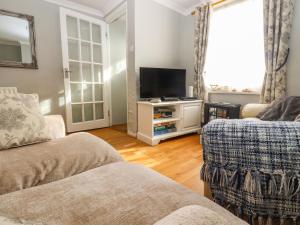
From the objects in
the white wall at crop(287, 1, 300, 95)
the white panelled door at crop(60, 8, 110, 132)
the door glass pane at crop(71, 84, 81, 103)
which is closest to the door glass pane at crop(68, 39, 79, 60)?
the white panelled door at crop(60, 8, 110, 132)

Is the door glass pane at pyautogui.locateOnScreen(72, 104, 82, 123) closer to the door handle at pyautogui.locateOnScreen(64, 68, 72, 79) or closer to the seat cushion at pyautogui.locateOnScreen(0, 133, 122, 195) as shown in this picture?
the door handle at pyautogui.locateOnScreen(64, 68, 72, 79)

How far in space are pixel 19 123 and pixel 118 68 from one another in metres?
2.83

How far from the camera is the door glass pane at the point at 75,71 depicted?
118 inches

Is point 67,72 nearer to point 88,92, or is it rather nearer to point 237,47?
point 88,92

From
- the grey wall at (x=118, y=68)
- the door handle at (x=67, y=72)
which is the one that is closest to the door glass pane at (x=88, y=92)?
the door handle at (x=67, y=72)

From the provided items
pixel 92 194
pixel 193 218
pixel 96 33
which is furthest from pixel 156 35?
pixel 193 218

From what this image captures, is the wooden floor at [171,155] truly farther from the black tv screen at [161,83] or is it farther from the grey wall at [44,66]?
the grey wall at [44,66]

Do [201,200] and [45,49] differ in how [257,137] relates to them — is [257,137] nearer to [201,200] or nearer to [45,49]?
[201,200]

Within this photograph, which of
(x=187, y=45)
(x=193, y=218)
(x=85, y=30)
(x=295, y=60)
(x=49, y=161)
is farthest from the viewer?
(x=187, y=45)

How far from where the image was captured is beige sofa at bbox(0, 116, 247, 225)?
0.45 meters

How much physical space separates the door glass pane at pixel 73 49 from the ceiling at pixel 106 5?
57cm

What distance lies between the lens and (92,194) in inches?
21.8

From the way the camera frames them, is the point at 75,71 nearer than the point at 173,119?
No

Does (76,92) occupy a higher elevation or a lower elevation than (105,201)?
higher
